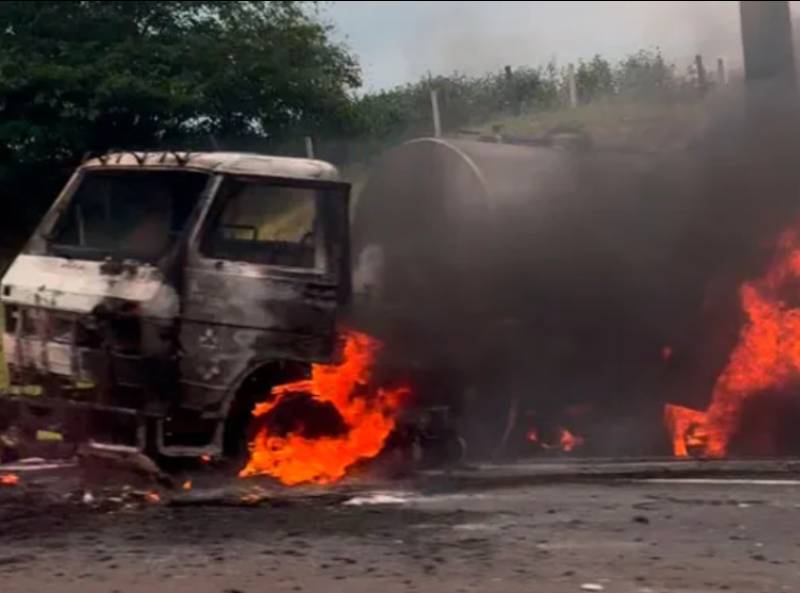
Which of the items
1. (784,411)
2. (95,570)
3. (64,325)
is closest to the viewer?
(95,570)

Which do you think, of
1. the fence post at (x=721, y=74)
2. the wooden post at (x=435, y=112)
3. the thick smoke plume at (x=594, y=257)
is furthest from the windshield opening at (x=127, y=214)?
the fence post at (x=721, y=74)

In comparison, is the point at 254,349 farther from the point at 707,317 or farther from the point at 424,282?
the point at 707,317

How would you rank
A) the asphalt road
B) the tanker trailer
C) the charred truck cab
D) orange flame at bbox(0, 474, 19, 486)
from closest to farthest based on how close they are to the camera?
the asphalt road < the charred truck cab < orange flame at bbox(0, 474, 19, 486) < the tanker trailer

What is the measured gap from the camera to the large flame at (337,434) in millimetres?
8508

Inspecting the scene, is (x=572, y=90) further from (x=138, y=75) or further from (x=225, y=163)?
(x=138, y=75)

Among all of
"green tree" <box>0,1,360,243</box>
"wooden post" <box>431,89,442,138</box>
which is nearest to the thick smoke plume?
"wooden post" <box>431,89,442,138</box>

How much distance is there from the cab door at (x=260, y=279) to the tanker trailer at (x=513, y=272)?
74 centimetres

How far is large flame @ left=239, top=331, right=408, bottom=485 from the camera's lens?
335 inches

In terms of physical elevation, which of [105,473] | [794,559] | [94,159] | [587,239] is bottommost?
[794,559]

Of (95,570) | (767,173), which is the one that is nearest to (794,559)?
(95,570)

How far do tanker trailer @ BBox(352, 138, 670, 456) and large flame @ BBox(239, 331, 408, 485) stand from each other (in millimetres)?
573

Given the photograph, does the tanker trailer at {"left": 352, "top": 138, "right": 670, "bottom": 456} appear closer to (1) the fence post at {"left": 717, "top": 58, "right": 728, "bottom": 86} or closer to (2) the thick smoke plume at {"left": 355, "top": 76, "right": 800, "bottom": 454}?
(2) the thick smoke plume at {"left": 355, "top": 76, "right": 800, "bottom": 454}

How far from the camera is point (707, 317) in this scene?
1016 centimetres

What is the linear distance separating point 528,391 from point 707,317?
60.4 inches
